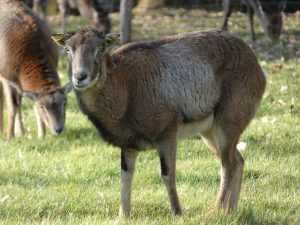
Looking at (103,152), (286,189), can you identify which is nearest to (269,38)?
(103,152)

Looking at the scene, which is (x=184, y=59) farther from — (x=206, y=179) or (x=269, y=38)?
(x=269, y=38)

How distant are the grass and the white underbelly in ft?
1.88

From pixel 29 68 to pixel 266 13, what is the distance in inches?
353

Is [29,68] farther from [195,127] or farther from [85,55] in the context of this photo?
[85,55]

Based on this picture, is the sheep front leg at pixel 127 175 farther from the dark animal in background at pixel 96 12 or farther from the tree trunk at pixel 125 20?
the dark animal in background at pixel 96 12

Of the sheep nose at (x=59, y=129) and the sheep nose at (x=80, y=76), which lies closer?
the sheep nose at (x=80, y=76)

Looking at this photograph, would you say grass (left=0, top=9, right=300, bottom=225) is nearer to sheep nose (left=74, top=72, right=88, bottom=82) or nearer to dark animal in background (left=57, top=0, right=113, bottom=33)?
sheep nose (left=74, top=72, right=88, bottom=82)

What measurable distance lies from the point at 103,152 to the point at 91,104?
2429mm

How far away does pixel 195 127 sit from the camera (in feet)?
22.3

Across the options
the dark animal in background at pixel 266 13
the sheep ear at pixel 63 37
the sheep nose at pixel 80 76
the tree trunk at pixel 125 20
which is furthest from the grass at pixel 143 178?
the dark animal in background at pixel 266 13

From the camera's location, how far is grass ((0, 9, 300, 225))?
6.29 meters

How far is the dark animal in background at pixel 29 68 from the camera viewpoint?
9586 millimetres

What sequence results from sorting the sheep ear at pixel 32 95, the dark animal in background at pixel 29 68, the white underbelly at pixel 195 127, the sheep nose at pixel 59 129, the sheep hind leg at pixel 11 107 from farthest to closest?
the sheep hind leg at pixel 11 107 < the sheep ear at pixel 32 95 < the dark animal in background at pixel 29 68 < the sheep nose at pixel 59 129 < the white underbelly at pixel 195 127

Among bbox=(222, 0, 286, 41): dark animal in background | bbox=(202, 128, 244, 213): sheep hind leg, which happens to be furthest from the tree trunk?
bbox=(202, 128, 244, 213): sheep hind leg
